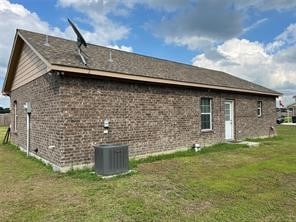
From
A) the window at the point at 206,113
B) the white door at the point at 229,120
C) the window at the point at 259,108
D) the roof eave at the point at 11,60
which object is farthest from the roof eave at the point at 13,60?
the window at the point at 259,108

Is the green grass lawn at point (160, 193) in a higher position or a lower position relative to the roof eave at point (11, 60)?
lower

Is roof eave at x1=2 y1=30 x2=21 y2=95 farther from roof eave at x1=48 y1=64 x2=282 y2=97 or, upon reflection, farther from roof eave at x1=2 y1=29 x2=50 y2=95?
roof eave at x1=48 y1=64 x2=282 y2=97

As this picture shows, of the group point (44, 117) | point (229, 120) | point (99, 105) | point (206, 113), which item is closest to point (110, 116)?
point (99, 105)

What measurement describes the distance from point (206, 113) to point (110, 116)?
18.5 ft

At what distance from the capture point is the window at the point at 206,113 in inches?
508

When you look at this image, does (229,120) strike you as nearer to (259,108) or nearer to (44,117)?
(259,108)

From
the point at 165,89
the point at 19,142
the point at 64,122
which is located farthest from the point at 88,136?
the point at 19,142

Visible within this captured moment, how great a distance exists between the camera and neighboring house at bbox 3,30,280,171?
26.7 ft

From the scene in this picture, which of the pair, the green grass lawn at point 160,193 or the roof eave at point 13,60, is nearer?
the green grass lawn at point 160,193

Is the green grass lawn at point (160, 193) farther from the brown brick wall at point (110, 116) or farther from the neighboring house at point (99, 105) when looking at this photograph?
the neighboring house at point (99, 105)

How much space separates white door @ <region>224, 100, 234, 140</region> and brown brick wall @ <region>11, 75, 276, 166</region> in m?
0.79

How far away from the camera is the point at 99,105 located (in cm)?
880

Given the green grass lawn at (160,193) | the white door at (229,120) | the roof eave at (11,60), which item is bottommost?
the green grass lawn at (160,193)

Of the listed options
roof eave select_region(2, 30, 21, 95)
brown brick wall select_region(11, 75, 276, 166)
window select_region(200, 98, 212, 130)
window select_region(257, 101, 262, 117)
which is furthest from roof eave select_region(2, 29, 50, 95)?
window select_region(257, 101, 262, 117)
